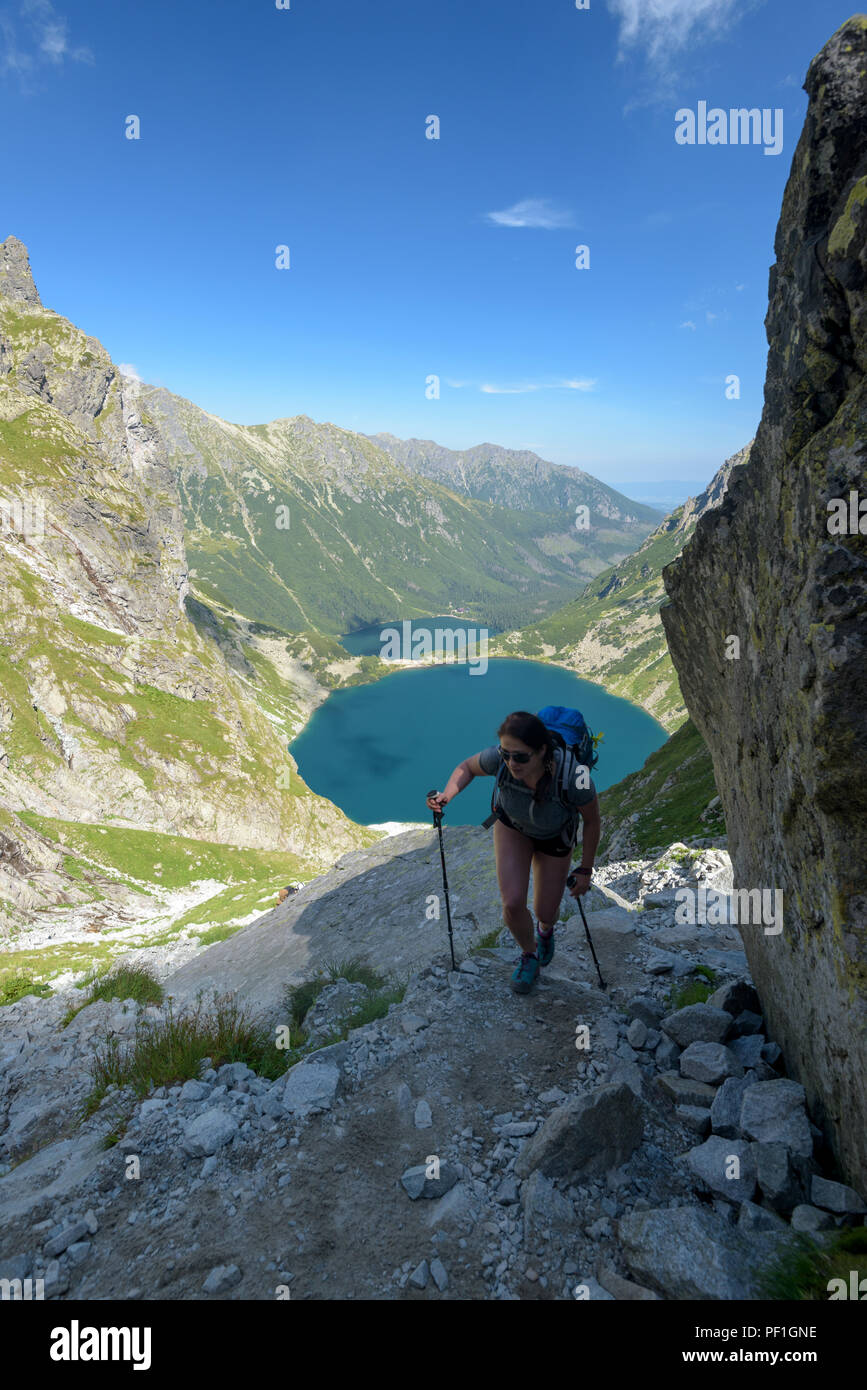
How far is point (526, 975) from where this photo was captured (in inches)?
355

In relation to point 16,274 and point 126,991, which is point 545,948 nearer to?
point 126,991

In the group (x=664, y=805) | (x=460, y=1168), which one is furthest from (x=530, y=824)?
(x=664, y=805)

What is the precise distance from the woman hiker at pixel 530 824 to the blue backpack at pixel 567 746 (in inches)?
2.8

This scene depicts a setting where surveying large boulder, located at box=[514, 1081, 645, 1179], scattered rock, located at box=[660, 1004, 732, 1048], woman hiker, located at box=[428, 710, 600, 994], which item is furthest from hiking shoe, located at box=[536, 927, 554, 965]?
large boulder, located at box=[514, 1081, 645, 1179]

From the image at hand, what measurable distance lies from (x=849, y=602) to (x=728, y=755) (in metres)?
4.69

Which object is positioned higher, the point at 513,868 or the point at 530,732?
the point at 530,732

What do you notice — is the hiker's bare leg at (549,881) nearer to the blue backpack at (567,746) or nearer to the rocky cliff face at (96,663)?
the blue backpack at (567,746)

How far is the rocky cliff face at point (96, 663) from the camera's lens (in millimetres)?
89000

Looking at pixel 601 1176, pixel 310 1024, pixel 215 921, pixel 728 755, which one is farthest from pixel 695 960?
pixel 215 921

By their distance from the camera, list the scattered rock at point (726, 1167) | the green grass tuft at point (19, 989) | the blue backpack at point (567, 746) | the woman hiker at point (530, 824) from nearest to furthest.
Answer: the scattered rock at point (726, 1167) → the woman hiker at point (530, 824) → the blue backpack at point (567, 746) → the green grass tuft at point (19, 989)

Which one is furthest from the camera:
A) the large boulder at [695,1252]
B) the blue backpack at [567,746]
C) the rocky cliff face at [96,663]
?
the rocky cliff face at [96,663]

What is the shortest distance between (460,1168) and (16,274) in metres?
249

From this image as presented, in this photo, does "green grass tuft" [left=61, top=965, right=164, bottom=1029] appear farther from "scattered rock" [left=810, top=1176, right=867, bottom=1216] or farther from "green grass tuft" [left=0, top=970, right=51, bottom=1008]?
"scattered rock" [left=810, top=1176, right=867, bottom=1216]

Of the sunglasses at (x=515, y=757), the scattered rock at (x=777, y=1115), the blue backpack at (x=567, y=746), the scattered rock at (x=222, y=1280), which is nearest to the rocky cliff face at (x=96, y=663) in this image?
the scattered rock at (x=222, y=1280)
